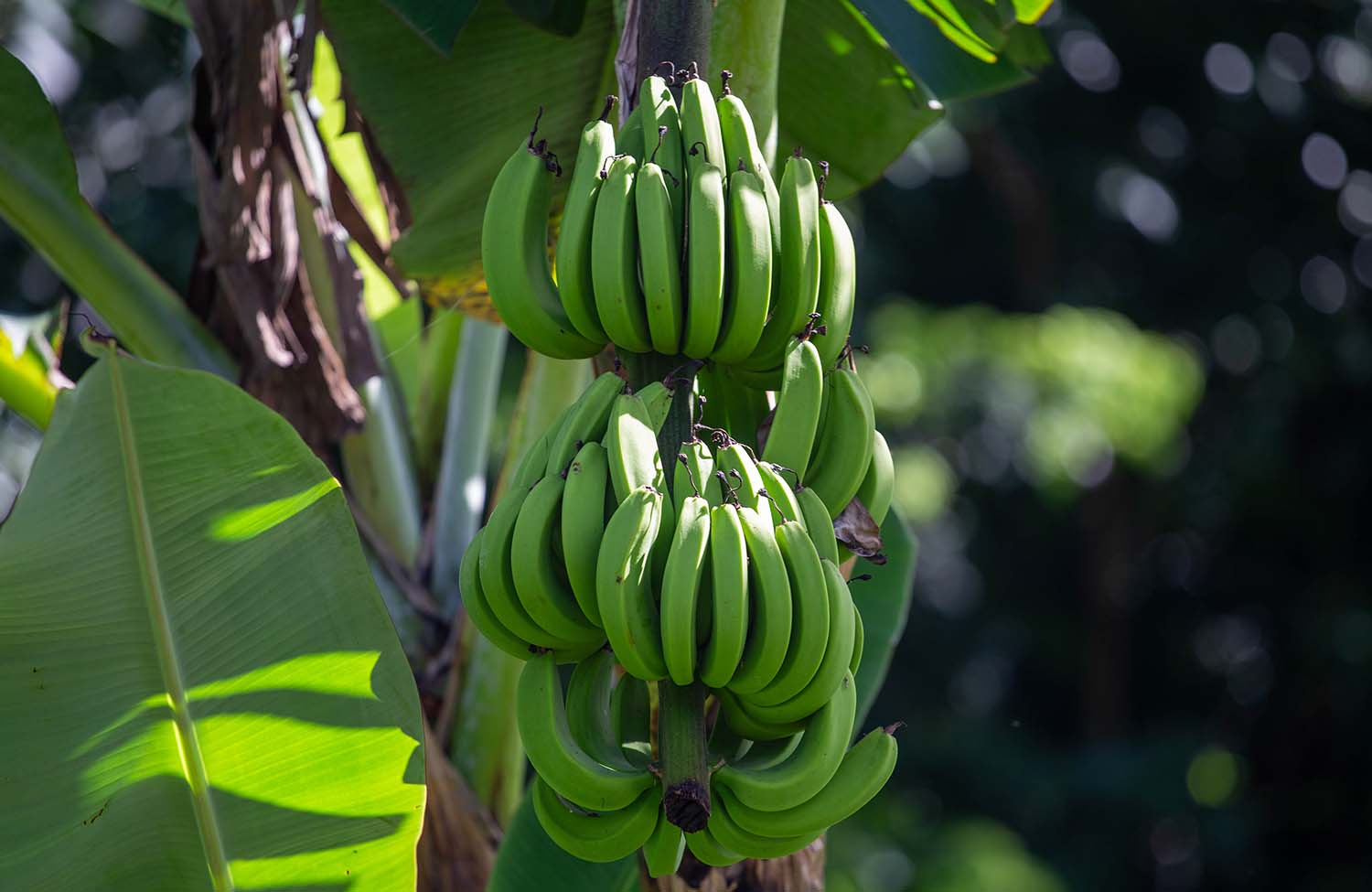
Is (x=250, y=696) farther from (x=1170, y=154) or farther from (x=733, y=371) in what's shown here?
(x=1170, y=154)

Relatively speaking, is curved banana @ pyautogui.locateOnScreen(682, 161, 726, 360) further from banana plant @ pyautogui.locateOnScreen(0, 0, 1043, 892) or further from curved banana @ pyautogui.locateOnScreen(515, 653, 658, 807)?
curved banana @ pyautogui.locateOnScreen(515, 653, 658, 807)

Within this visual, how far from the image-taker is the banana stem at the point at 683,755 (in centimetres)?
91

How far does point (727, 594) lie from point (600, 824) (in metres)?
Result: 0.21

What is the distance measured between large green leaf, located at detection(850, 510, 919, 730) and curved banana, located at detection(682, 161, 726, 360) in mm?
712

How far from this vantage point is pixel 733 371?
1108 mm

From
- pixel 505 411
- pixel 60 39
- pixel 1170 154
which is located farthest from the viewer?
pixel 1170 154

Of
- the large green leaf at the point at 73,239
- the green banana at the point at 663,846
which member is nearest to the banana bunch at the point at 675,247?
the green banana at the point at 663,846

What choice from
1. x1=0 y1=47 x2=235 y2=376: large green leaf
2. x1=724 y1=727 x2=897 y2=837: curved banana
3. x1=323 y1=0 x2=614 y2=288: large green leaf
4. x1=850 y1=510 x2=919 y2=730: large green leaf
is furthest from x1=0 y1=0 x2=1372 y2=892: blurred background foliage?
x1=724 y1=727 x2=897 y2=837: curved banana

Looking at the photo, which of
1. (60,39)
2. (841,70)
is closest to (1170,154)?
(60,39)

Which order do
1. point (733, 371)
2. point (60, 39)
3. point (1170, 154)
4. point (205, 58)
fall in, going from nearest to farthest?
1. point (733, 371)
2. point (205, 58)
3. point (60, 39)
4. point (1170, 154)

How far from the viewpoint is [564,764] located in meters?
0.93

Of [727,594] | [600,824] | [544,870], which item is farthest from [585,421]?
[544,870]

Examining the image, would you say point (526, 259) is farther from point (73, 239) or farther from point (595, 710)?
point (73, 239)

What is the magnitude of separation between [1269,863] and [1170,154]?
3.18m
